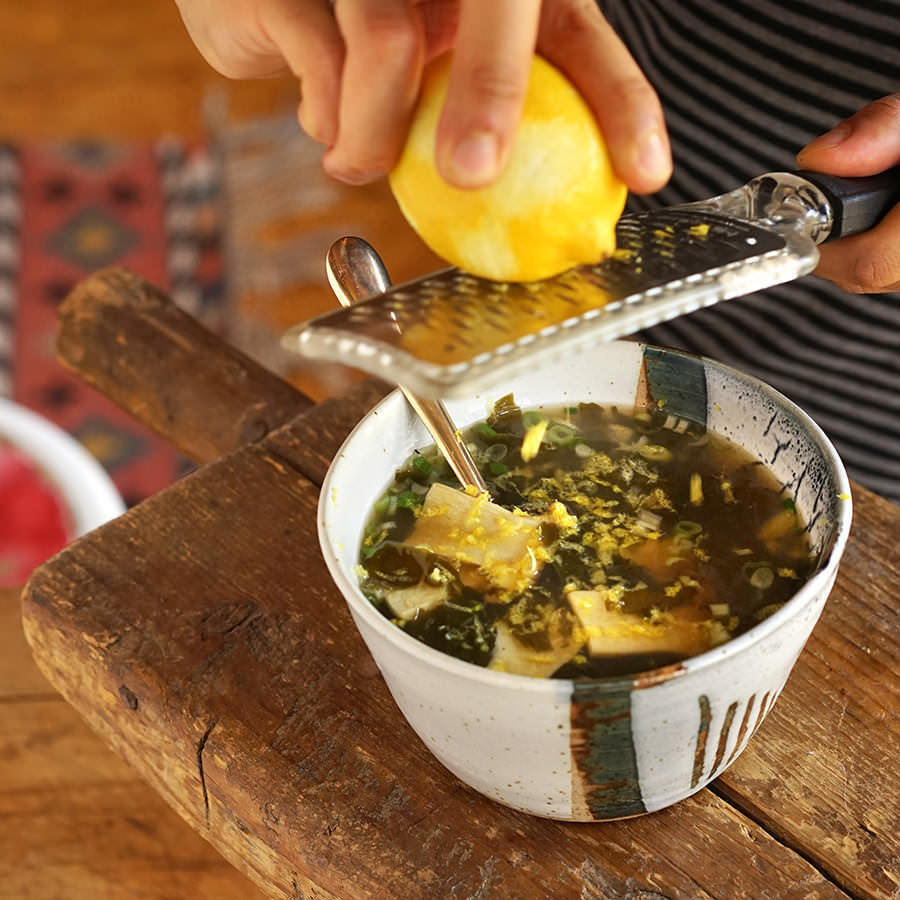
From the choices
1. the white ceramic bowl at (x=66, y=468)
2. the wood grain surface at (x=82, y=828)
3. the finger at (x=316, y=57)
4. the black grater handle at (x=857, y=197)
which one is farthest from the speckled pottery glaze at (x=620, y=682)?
the white ceramic bowl at (x=66, y=468)

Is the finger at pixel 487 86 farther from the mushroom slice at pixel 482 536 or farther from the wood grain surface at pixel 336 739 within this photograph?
the wood grain surface at pixel 336 739

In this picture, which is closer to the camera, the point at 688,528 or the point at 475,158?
the point at 475,158

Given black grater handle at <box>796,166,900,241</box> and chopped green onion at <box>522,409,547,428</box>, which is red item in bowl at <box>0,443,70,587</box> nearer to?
chopped green onion at <box>522,409,547,428</box>

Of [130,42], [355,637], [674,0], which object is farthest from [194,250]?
[355,637]

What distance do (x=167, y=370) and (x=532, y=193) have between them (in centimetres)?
86

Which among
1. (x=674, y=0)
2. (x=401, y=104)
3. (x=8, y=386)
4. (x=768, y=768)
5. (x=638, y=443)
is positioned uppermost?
(x=401, y=104)

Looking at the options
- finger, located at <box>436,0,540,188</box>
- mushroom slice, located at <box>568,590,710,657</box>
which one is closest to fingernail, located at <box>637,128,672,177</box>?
finger, located at <box>436,0,540,188</box>

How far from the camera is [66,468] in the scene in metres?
2.01

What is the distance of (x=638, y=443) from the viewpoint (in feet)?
3.71

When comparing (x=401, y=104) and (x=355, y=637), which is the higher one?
(x=401, y=104)

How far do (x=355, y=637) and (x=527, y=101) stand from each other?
58 centimetres

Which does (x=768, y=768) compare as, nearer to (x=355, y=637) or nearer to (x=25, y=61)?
(x=355, y=637)

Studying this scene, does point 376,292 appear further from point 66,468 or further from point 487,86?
point 66,468

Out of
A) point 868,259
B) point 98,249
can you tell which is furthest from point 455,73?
point 98,249
